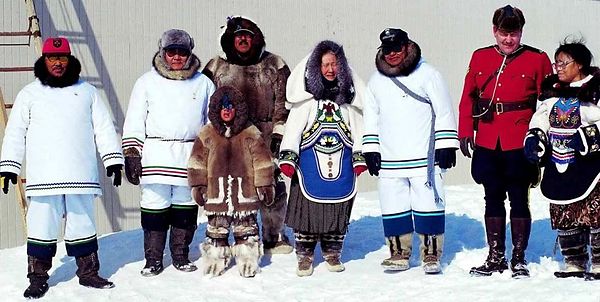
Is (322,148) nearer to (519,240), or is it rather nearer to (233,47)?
(233,47)

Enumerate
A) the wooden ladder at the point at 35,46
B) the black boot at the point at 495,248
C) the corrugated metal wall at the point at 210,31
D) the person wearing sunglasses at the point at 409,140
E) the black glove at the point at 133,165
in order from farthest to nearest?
the corrugated metal wall at the point at 210,31
the wooden ladder at the point at 35,46
the black glove at the point at 133,165
the person wearing sunglasses at the point at 409,140
the black boot at the point at 495,248

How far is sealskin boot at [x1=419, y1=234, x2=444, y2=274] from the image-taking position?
5746mm

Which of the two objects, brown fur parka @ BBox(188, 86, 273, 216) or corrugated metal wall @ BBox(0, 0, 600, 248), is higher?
corrugated metal wall @ BBox(0, 0, 600, 248)

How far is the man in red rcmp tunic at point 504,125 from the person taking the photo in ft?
18.0

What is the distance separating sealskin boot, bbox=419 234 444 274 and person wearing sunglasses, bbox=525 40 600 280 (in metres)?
0.83

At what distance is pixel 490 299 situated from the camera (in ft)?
16.5

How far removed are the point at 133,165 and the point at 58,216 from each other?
Answer: 628 mm

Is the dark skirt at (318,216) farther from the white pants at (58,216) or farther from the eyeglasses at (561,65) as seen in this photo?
the eyeglasses at (561,65)

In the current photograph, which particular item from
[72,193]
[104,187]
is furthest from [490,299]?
[104,187]

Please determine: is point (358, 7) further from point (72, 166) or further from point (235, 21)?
point (72, 166)

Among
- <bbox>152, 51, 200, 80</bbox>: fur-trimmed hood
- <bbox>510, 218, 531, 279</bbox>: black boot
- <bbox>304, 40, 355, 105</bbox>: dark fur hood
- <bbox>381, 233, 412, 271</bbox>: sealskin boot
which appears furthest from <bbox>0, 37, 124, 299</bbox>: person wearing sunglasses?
<bbox>510, 218, 531, 279</bbox>: black boot

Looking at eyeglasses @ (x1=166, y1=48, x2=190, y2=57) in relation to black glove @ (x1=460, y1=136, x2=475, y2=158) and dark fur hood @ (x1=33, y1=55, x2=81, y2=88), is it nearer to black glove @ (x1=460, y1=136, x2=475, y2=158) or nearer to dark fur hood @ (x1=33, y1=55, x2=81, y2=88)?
dark fur hood @ (x1=33, y1=55, x2=81, y2=88)

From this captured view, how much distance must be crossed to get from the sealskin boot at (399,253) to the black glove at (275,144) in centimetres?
109

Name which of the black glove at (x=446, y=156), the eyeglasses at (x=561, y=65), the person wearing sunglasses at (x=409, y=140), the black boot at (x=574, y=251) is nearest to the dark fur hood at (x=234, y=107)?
the person wearing sunglasses at (x=409, y=140)
